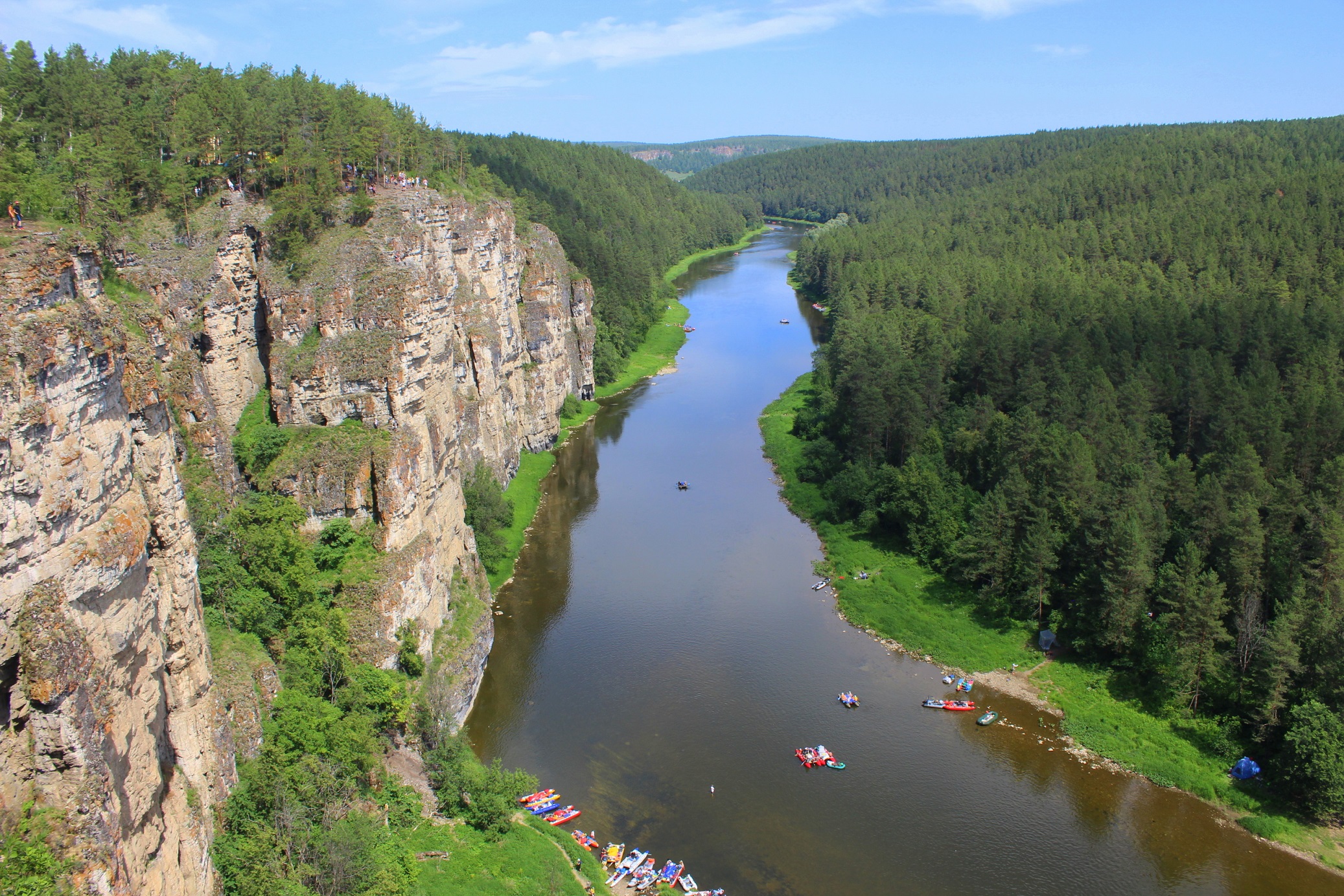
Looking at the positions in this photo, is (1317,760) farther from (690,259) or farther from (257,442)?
(690,259)

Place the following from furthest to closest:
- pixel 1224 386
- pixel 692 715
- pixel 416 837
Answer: pixel 1224 386 < pixel 692 715 < pixel 416 837

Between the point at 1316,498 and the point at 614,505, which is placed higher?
the point at 1316,498

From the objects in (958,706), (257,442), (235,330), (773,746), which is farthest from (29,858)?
(958,706)

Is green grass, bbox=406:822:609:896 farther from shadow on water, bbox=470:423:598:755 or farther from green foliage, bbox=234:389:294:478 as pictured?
green foliage, bbox=234:389:294:478

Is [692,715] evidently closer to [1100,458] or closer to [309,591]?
[309,591]

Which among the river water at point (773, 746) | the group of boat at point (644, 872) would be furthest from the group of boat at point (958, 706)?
the group of boat at point (644, 872)

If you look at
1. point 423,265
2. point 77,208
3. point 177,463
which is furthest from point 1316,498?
point 77,208
